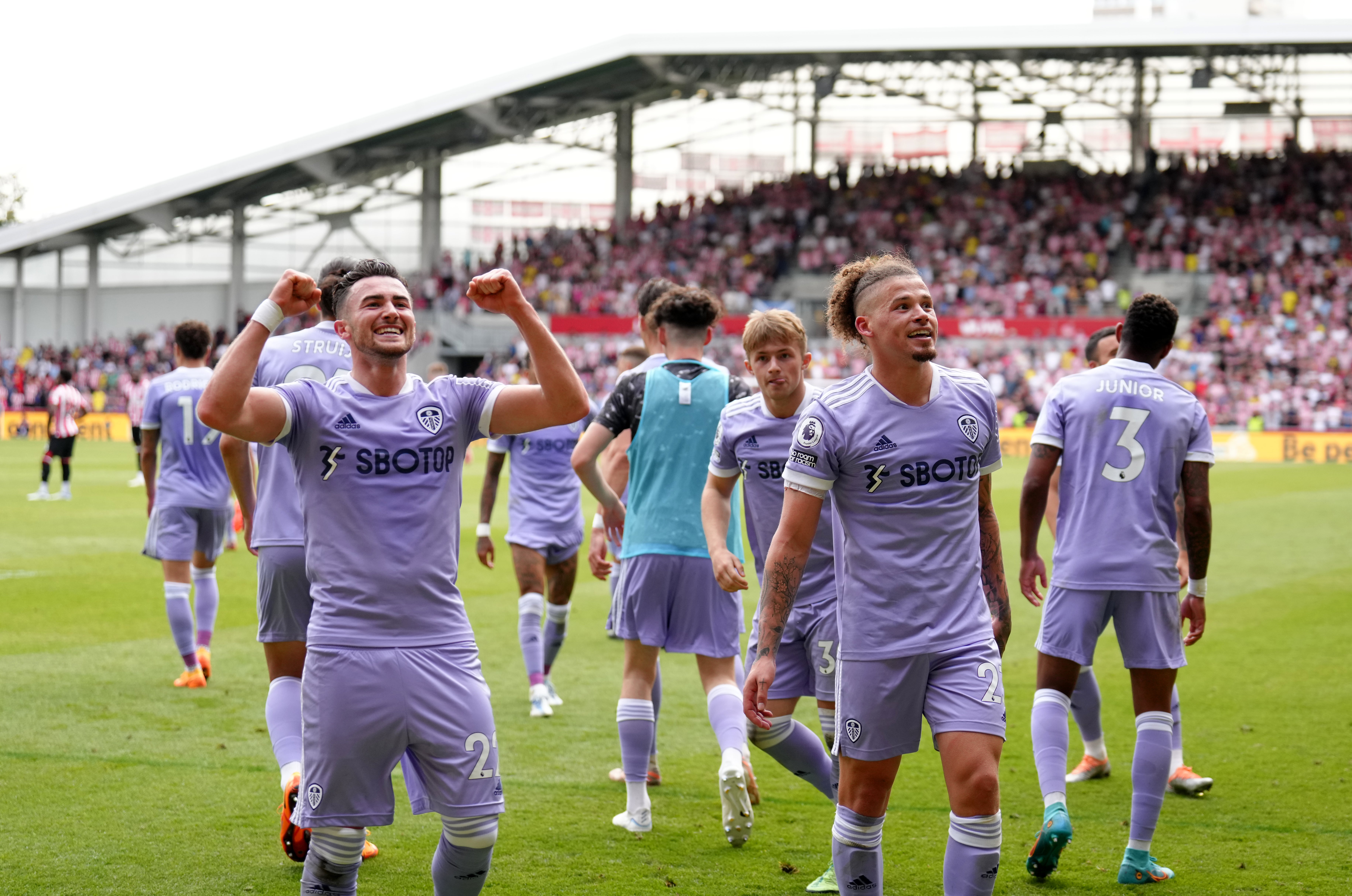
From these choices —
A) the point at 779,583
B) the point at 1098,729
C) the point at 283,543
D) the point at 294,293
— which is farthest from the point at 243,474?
the point at 1098,729

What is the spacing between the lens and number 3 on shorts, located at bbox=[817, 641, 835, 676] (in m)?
5.09

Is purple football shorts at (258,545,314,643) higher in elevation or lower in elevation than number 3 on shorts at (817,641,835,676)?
higher

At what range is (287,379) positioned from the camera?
550 centimetres

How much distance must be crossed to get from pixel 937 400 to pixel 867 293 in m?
0.40

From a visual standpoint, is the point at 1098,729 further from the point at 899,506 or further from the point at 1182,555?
the point at 899,506

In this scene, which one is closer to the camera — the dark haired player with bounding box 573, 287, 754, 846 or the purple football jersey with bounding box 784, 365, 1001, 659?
the purple football jersey with bounding box 784, 365, 1001, 659

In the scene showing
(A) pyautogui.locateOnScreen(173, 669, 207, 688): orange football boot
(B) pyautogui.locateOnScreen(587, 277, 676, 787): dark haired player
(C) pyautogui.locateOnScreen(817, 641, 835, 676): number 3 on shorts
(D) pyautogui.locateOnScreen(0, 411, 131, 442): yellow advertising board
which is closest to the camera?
(C) pyautogui.locateOnScreen(817, 641, 835, 676): number 3 on shorts

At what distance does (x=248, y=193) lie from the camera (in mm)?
43938

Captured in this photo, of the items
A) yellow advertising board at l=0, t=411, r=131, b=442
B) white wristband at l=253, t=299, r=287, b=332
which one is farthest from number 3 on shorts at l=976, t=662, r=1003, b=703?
yellow advertising board at l=0, t=411, r=131, b=442

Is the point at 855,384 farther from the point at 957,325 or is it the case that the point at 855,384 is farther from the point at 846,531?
the point at 957,325

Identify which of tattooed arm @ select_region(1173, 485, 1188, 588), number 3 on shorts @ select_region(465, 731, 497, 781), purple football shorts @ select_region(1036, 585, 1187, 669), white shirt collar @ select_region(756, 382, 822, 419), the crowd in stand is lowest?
number 3 on shorts @ select_region(465, 731, 497, 781)

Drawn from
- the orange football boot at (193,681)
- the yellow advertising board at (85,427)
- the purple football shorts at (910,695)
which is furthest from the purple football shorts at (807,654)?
the yellow advertising board at (85,427)

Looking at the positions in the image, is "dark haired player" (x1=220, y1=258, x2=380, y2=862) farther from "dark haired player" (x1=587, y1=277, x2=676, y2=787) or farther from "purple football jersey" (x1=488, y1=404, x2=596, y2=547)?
"purple football jersey" (x1=488, y1=404, x2=596, y2=547)

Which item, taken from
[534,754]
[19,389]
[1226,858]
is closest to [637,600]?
[534,754]
